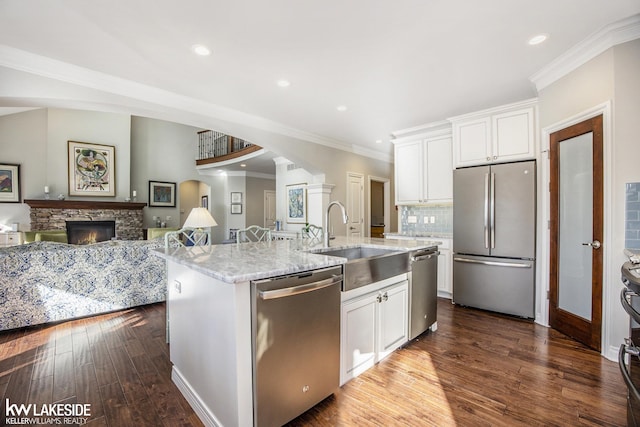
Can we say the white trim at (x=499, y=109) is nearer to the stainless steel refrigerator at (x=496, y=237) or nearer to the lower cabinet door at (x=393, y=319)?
the stainless steel refrigerator at (x=496, y=237)

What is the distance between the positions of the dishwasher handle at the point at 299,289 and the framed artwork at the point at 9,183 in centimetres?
823

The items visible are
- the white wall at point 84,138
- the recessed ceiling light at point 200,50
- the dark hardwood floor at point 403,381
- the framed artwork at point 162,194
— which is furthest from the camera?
the framed artwork at point 162,194

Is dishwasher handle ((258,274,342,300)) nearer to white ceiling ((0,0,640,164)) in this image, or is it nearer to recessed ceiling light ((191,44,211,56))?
white ceiling ((0,0,640,164))

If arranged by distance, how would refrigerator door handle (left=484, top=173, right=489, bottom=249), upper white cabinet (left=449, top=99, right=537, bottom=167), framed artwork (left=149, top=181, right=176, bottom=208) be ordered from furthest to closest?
framed artwork (left=149, top=181, right=176, bottom=208)
refrigerator door handle (left=484, top=173, right=489, bottom=249)
upper white cabinet (left=449, top=99, right=537, bottom=167)

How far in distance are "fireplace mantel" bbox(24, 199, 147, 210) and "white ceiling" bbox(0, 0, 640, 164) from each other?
15.7 feet

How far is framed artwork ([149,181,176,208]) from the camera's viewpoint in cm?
832

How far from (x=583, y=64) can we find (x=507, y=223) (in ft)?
5.51

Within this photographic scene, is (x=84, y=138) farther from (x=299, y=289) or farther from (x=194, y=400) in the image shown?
(x=299, y=289)

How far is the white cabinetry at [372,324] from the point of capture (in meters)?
1.89

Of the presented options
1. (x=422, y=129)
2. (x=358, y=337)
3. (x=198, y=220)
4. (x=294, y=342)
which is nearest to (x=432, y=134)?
(x=422, y=129)

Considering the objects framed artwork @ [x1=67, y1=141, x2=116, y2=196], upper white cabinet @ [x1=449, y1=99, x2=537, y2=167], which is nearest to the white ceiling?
upper white cabinet @ [x1=449, y1=99, x2=537, y2=167]

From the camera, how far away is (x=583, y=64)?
2475mm

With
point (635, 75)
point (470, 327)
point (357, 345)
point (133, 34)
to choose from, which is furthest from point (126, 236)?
point (635, 75)

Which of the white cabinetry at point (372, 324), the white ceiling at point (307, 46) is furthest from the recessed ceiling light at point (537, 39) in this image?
the white cabinetry at point (372, 324)
